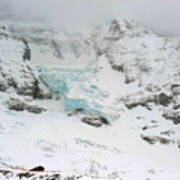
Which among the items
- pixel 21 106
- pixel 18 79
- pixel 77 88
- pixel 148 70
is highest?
pixel 148 70

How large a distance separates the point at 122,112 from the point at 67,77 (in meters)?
19.9

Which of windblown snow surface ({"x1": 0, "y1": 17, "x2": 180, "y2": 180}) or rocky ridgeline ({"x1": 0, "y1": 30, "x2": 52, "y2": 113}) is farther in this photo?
rocky ridgeline ({"x1": 0, "y1": 30, "x2": 52, "y2": 113})

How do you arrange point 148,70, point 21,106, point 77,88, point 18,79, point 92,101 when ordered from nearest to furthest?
point 21,106, point 92,101, point 18,79, point 77,88, point 148,70

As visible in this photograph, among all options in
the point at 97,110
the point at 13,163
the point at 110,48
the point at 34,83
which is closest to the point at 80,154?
the point at 13,163

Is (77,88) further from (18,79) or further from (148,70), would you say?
(148,70)

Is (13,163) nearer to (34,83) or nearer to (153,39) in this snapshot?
(34,83)

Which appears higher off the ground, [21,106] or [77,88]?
[77,88]

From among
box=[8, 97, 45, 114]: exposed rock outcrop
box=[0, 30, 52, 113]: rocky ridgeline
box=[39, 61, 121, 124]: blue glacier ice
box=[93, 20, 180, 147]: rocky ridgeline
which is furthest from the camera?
box=[39, 61, 121, 124]: blue glacier ice

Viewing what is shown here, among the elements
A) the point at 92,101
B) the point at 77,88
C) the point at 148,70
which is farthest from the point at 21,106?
the point at 148,70

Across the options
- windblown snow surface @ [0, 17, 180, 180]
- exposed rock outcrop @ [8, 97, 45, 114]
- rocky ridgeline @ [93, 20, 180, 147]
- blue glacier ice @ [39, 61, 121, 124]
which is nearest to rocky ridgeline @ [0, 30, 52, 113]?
exposed rock outcrop @ [8, 97, 45, 114]

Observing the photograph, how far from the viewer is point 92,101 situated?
72.2 metres

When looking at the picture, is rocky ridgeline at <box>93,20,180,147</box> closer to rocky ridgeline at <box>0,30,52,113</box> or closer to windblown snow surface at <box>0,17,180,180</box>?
windblown snow surface at <box>0,17,180,180</box>

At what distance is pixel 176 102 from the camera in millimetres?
69000

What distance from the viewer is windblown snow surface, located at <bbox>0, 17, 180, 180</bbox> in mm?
44531
